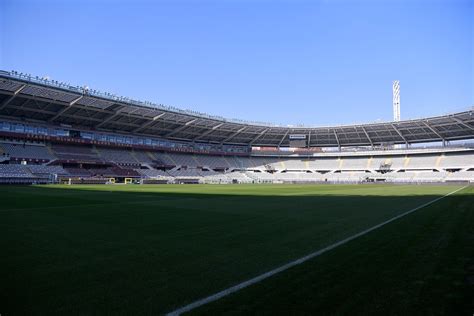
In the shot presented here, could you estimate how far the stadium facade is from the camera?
60688 millimetres

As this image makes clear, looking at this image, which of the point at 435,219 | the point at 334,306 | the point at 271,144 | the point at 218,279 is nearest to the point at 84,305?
the point at 218,279

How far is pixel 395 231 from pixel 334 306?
7017 millimetres

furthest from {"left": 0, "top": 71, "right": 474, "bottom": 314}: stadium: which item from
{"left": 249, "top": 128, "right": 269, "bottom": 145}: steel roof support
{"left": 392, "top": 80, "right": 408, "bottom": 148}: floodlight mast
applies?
{"left": 392, "top": 80, "right": 408, "bottom": 148}: floodlight mast

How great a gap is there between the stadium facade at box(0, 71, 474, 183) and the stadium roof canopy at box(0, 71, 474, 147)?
0.68 ft

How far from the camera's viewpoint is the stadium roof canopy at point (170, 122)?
188ft

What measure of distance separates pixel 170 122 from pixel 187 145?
1594 cm

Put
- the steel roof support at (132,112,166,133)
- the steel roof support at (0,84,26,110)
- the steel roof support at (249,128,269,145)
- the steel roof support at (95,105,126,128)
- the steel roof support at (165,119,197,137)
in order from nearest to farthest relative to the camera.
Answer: the steel roof support at (0,84,26,110) → the steel roof support at (95,105,126,128) → the steel roof support at (132,112,166,133) → the steel roof support at (165,119,197,137) → the steel roof support at (249,128,269,145)

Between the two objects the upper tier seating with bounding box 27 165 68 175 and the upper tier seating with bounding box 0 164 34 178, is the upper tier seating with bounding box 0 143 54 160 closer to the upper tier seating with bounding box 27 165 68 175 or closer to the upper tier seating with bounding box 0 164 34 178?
the upper tier seating with bounding box 27 165 68 175

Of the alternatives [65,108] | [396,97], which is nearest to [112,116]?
[65,108]

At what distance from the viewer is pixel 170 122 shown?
81062 mm

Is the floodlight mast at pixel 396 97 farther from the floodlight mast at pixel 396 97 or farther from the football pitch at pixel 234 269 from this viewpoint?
the football pitch at pixel 234 269

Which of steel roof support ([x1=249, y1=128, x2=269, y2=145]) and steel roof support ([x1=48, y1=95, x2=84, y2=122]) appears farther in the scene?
steel roof support ([x1=249, y1=128, x2=269, y2=145])

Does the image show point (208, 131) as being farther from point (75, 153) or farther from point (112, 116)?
point (75, 153)

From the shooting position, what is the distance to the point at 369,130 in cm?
9212
